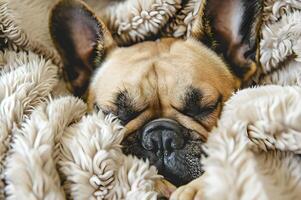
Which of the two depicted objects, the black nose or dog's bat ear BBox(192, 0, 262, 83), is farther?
dog's bat ear BBox(192, 0, 262, 83)

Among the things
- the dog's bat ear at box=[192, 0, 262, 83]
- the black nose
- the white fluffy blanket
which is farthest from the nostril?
the dog's bat ear at box=[192, 0, 262, 83]

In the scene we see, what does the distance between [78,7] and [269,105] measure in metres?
0.57

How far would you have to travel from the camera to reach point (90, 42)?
4.02ft

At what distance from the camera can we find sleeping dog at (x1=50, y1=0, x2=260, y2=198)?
939 mm

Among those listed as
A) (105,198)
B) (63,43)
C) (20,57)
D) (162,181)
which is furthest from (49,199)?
(63,43)

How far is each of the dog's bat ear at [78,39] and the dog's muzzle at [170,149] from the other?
1.00ft

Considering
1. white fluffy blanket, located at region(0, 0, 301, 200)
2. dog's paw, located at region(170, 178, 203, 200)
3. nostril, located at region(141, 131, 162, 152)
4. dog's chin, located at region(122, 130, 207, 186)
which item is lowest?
dog's chin, located at region(122, 130, 207, 186)

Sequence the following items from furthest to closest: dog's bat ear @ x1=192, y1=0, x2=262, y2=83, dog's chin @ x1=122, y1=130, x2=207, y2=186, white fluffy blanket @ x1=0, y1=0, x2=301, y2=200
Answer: dog's bat ear @ x1=192, y1=0, x2=262, y2=83
dog's chin @ x1=122, y1=130, x2=207, y2=186
white fluffy blanket @ x1=0, y1=0, x2=301, y2=200

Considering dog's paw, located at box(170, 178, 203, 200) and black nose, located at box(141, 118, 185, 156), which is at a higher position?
dog's paw, located at box(170, 178, 203, 200)

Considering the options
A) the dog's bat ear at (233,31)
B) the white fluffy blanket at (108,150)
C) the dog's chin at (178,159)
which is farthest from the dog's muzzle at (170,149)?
the dog's bat ear at (233,31)

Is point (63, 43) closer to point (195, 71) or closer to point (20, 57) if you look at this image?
point (20, 57)

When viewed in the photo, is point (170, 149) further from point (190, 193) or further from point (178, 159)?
point (190, 193)

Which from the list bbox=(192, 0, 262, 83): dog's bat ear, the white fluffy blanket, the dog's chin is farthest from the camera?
bbox=(192, 0, 262, 83): dog's bat ear

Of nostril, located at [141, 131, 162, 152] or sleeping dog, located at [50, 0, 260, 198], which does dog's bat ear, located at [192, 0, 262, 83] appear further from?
nostril, located at [141, 131, 162, 152]
